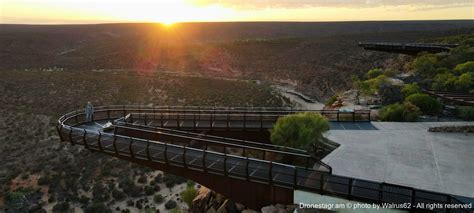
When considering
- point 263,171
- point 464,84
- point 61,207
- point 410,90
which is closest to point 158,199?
point 61,207

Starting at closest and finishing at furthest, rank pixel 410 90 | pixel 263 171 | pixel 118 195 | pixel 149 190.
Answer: pixel 263 171, pixel 118 195, pixel 149 190, pixel 410 90

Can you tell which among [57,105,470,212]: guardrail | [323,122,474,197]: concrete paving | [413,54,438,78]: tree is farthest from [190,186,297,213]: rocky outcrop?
[413,54,438,78]: tree

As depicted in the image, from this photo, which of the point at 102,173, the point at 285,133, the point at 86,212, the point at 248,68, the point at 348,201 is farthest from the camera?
the point at 248,68

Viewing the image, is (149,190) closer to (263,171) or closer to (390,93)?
(263,171)

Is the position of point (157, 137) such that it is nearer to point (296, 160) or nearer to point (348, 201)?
point (296, 160)

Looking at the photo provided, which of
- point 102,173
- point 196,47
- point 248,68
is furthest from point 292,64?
point 102,173

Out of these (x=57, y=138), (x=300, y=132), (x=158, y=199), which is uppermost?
(x=300, y=132)
